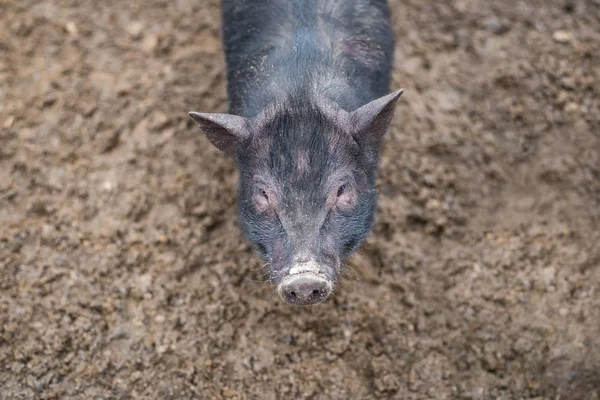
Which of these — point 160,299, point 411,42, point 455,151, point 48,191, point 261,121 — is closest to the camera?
point 261,121

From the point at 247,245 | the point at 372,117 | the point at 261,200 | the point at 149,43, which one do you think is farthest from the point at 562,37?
the point at 149,43

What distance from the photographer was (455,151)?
561cm

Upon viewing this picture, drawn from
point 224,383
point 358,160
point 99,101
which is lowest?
point 224,383

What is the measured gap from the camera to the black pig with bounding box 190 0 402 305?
3.92 meters

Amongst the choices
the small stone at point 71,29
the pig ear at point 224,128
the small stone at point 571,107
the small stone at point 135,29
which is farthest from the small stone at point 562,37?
the small stone at point 71,29

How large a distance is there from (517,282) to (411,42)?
2.20m

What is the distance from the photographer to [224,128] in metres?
4.12

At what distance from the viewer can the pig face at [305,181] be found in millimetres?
3855

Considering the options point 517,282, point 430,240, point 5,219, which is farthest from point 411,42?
point 5,219

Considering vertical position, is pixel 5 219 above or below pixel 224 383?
above

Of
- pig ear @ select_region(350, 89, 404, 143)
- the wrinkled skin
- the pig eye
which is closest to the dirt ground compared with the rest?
the wrinkled skin

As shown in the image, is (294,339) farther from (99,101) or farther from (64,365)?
(99,101)

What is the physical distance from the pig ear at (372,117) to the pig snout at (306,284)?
0.86 m

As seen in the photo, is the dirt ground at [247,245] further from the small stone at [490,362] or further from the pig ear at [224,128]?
the pig ear at [224,128]
